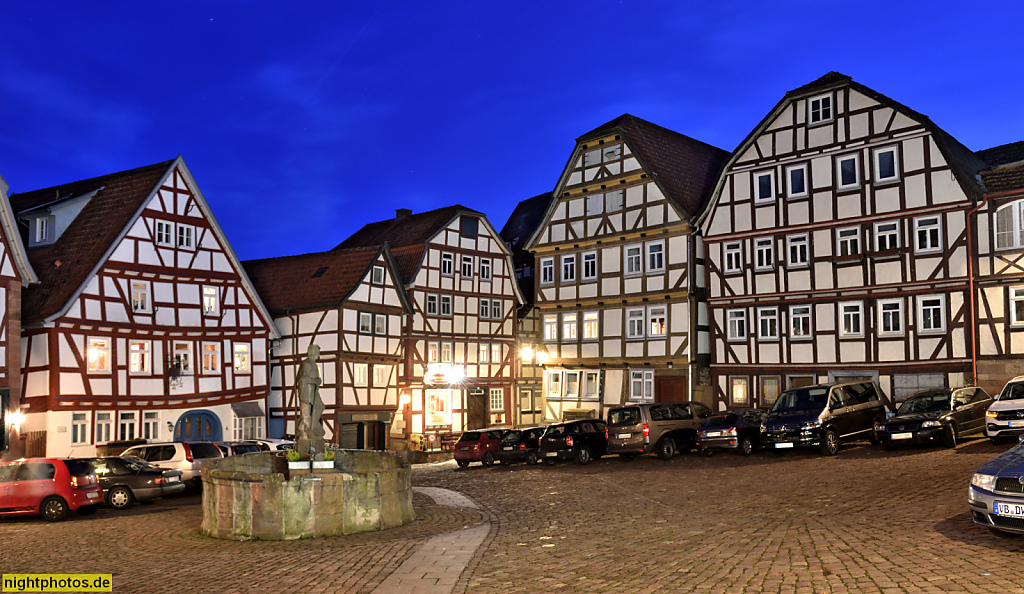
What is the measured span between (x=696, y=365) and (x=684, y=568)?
2952cm

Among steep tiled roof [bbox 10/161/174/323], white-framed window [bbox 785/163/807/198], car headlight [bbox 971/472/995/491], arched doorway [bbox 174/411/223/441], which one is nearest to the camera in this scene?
car headlight [bbox 971/472/995/491]

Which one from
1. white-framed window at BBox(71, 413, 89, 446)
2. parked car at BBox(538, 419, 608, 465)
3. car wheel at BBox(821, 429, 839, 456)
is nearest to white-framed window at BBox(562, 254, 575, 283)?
parked car at BBox(538, 419, 608, 465)

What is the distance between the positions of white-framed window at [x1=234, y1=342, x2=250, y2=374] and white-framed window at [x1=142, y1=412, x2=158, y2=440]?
4863 mm

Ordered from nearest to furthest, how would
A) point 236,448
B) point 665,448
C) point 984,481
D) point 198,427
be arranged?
1. point 984,481
2. point 236,448
3. point 665,448
4. point 198,427

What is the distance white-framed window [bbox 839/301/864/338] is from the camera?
36094 mm

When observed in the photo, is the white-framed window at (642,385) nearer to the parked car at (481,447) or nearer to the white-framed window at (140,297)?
the parked car at (481,447)

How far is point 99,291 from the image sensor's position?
3712cm

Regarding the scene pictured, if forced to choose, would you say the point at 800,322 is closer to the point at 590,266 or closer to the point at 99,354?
the point at 590,266

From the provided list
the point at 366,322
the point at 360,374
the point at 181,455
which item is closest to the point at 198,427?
the point at 360,374

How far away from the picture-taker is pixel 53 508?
846 inches

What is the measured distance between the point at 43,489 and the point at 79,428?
15342 mm

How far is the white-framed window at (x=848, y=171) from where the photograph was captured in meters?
36.5

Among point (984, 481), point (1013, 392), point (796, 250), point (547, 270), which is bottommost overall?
point (984, 481)

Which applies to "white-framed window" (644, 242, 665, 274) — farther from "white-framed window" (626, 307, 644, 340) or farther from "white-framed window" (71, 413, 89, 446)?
"white-framed window" (71, 413, 89, 446)
